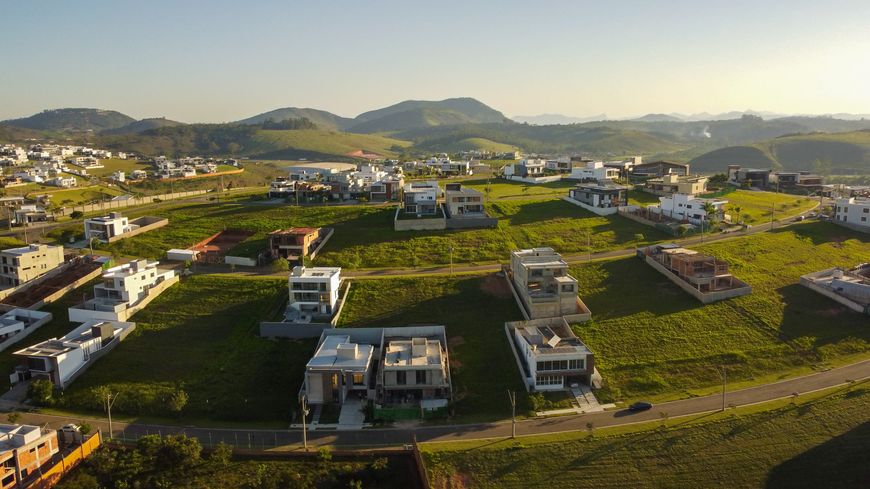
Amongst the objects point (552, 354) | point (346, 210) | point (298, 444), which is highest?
point (346, 210)

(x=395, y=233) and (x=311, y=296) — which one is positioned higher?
(x=395, y=233)

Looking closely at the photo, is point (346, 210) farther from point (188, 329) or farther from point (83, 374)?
point (83, 374)

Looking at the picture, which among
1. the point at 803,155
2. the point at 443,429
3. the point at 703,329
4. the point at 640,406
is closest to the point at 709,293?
the point at 703,329

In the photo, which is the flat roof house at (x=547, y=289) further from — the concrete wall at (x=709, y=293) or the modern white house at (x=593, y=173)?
the modern white house at (x=593, y=173)

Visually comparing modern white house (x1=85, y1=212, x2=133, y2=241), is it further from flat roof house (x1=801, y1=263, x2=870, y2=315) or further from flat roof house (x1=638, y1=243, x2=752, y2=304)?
flat roof house (x1=801, y1=263, x2=870, y2=315)

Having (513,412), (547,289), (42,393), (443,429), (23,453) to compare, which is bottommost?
(443,429)

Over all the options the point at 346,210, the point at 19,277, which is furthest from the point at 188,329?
the point at 346,210

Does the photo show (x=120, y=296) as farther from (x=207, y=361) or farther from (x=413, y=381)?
(x=413, y=381)
